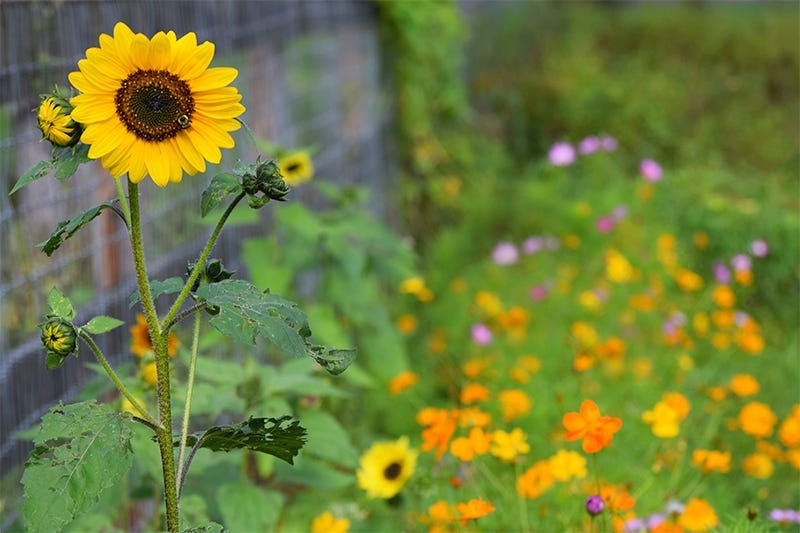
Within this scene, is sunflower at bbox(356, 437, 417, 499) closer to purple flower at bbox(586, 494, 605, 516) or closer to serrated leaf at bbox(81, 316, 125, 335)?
purple flower at bbox(586, 494, 605, 516)

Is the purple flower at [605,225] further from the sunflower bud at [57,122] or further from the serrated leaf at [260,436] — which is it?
the sunflower bud at [57,122]

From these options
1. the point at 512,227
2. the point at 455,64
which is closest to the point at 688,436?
the point at 512,227

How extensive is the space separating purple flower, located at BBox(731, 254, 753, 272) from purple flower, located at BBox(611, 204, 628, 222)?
0.52m


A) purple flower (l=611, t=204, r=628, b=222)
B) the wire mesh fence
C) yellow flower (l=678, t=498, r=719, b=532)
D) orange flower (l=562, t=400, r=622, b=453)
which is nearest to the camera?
orange flower (l=562, t=400, r=622, b=453)

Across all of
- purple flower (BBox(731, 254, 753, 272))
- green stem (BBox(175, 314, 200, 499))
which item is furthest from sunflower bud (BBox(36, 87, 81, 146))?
purple flower (BBox(731, 254, 753, 272))

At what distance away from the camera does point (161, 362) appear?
1.30 metres

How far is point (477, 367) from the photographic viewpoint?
2830mm

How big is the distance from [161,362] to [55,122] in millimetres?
329

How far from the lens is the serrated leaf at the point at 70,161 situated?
121cm

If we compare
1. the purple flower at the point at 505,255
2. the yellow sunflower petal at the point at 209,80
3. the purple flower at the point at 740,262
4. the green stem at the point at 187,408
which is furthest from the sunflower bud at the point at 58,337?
the purple flower at the point at 740,262

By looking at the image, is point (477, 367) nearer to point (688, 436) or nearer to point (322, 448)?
point (688, 436)

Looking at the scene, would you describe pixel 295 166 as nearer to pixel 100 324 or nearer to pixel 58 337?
pixel 100 324

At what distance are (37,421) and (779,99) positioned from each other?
751 centimetres

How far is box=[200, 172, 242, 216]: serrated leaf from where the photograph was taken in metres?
1.26
